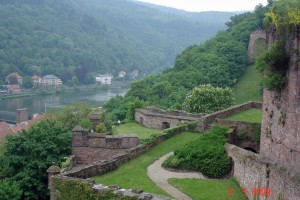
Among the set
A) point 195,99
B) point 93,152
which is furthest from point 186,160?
point 195,99

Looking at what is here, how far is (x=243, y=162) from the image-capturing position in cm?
2217

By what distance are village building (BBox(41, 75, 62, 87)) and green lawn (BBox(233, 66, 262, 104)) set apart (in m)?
111

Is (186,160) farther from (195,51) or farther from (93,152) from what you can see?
(195,51)

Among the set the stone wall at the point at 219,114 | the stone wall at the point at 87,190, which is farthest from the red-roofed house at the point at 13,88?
the stone wall at the point at 87,190

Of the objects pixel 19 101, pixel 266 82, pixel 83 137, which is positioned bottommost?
pixel 19 101

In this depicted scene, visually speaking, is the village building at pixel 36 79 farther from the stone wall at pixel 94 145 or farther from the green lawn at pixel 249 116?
the stone wall at pixel 94 145

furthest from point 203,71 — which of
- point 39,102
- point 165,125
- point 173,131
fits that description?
point 39,102

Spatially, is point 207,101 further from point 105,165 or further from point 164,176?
point 105,165

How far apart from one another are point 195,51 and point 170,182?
7645 centimetres

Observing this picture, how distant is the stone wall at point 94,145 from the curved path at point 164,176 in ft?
16.0

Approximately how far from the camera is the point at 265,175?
19.4m

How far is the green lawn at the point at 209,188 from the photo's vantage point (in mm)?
20172

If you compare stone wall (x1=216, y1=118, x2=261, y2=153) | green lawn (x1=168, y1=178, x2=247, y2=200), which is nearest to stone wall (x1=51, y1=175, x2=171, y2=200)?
green lawn (x1=168, y1=178, x2=247, y2=200)

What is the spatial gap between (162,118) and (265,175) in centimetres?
2225
